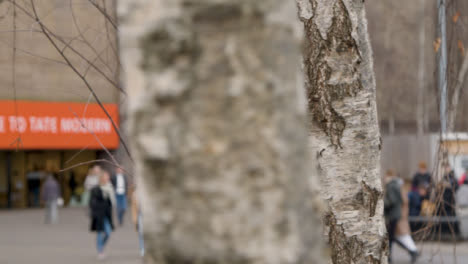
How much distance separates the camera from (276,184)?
81cm

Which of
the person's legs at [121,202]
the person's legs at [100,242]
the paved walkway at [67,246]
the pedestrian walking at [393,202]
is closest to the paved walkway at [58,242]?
the paved walkway at [67,246]

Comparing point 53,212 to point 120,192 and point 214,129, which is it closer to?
point 120,192

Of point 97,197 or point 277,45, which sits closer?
point 277,45

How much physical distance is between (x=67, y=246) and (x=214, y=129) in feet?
44.6

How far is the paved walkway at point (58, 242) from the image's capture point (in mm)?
11633

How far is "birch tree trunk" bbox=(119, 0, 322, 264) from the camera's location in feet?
2.61

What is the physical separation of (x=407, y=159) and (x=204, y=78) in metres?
22.9

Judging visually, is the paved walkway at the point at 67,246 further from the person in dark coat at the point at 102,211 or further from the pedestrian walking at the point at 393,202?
the pedestrian walking at the point at 393,202

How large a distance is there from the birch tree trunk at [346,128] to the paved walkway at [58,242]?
8866mm

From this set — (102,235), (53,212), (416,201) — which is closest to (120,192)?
(53,212)

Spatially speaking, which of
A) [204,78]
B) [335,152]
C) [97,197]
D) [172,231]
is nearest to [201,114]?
[204,78]

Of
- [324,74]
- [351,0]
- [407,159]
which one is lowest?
[407,159]

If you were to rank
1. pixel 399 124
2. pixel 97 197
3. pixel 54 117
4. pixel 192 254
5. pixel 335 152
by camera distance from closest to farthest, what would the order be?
pixel 192 254 < pixel 335 152 < pixel 97 197 < pixel 54 117 < pixel 399 124

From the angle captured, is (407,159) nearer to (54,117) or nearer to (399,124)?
(399,124)
